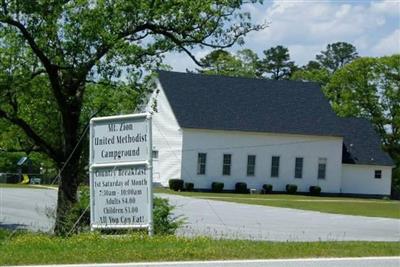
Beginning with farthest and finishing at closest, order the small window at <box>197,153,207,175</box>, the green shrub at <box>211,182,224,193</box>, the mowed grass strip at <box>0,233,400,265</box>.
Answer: the small window at <box>197,153,207,175</box> → the green shrub at <box>211,182,224,193</box> → the mowed grass strip at <box>0,233,400,265</box>

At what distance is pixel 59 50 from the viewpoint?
52.4ft

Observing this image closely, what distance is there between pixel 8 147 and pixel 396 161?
5499cm

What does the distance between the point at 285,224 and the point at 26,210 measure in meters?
10.7

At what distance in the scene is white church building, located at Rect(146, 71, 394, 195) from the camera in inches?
2127

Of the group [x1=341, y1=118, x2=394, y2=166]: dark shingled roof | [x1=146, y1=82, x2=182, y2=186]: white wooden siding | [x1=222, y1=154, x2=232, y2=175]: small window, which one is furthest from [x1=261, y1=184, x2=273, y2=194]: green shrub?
[x1=341, y1=118, x2=394, y2=166]: dark shingled roof

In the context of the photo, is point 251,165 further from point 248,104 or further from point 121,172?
point 121,172

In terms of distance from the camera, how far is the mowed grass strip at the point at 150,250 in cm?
871

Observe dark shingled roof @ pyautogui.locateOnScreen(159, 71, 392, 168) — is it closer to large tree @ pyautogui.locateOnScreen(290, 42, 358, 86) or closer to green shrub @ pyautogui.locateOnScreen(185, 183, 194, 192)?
green shrub @ pyautogui.locateOnScreen(185, 183, 194, 192)

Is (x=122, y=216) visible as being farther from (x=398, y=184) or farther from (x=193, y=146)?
(x=398, y=184)

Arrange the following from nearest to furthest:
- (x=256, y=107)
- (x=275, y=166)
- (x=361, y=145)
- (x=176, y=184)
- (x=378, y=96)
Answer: (x=176, y=184) → (x=275, y=166) → (x=256, y=107) → (x=361, y=145) → (x=378, y=96)

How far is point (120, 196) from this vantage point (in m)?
12.0

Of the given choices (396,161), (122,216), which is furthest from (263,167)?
(122,216)

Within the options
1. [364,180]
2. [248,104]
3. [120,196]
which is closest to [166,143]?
[248,104]

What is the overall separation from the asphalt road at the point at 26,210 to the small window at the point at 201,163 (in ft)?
48.7
